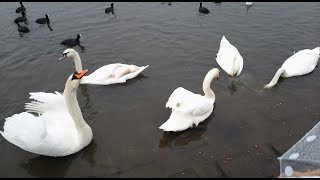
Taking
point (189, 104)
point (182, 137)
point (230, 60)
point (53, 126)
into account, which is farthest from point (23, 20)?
point (182, 137)

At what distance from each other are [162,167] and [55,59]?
6.75 metres

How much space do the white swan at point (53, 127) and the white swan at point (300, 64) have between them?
5770 millimetres

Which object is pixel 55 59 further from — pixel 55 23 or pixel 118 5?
pixel 118 5

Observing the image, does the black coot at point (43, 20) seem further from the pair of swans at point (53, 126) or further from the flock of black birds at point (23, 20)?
the pair of swans at point (53, 126)

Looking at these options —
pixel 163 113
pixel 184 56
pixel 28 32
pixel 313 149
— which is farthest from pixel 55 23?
pixel 313 149

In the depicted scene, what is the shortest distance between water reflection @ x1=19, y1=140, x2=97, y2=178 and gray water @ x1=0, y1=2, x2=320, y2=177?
21mm

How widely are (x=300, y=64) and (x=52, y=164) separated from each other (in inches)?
295

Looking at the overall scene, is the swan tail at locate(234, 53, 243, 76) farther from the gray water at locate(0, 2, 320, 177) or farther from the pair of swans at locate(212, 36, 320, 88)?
the gray water at locate(0, 2, 320, 177)

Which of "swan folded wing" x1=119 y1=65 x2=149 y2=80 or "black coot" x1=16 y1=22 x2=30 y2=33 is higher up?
"black coot" x1=16 y1=22 x2=30 y2=33

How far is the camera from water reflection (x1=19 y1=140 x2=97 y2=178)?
750 cm

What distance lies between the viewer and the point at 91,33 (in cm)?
1450

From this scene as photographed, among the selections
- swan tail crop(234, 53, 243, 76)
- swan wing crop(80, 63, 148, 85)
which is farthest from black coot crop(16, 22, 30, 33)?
swan tail crop(234, 53, 243, 76)

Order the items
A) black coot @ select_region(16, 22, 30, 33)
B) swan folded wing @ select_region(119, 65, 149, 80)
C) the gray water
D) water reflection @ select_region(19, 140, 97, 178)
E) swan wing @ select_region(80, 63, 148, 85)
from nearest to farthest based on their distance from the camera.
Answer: water reflection @ select_region(19, 140, 97, 178)
the gray water
swan wing @ select_region(80, 63, 148, 85)
swan folded wing @ select_region(119, 65, 149, 80)
black coot @ select_region(16, 22, 30, 33)

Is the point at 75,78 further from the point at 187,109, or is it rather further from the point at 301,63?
the point at 301,63
